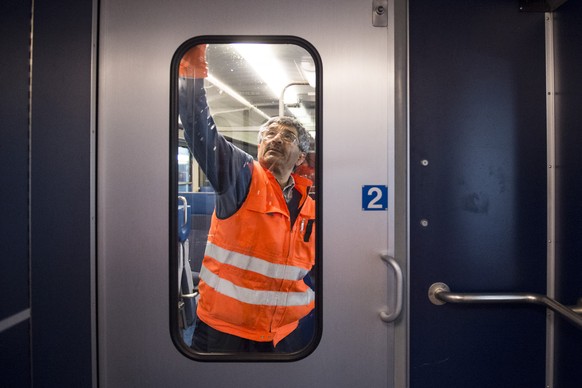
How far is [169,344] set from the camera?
139 centimetres

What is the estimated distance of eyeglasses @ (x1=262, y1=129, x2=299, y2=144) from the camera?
1445 mm

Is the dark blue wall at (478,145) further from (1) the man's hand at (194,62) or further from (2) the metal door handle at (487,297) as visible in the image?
(1) the man's hand at (194,62)

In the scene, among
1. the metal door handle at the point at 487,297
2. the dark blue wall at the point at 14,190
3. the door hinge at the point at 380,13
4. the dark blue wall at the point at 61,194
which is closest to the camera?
the dark blue wall at the point at 14,190

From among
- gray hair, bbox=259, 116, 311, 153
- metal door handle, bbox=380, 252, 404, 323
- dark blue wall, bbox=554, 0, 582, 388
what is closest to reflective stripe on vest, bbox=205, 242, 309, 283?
metal door handle, bbox=380, 252, 404, 323

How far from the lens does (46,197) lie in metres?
1.19

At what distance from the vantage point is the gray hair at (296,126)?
1402mm

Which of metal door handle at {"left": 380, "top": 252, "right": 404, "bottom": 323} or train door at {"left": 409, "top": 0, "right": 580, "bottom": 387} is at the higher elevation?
train door at {"left": 409, "top": 0, "right": 580, "bottom": 387}

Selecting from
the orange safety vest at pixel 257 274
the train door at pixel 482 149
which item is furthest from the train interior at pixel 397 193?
the orange safety vest at pixel 257 274

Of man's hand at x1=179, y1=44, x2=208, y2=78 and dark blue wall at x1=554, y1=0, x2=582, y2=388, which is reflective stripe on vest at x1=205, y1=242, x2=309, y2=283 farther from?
dark blue wall at x1=554, y1=0, x2=582, y2=388

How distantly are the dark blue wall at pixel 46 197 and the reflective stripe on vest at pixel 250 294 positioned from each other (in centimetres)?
47

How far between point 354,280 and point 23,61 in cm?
136

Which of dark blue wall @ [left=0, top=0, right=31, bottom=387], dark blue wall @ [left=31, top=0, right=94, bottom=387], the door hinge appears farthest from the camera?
the door hinge

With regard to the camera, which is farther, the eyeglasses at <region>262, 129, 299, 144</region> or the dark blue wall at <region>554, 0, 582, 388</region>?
the eyeglasses at <region>262, 129, 299, 144</region>

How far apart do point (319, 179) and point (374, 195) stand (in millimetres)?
226
